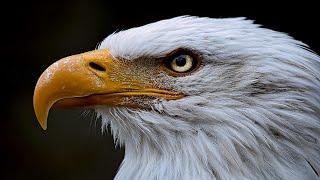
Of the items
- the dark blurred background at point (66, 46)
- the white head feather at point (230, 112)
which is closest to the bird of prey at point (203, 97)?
the white head feather at point (230, 112)

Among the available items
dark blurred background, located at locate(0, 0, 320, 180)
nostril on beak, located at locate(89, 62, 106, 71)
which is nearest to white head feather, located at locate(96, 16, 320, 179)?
nostril on beak, located at locate(89, 62, 106, 71)

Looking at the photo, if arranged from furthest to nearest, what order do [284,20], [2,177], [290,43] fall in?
[2,177] < [284,20] < [290,43]

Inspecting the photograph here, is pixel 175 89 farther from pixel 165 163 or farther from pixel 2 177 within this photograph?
pixel 2 177

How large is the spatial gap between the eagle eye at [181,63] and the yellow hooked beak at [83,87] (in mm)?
125

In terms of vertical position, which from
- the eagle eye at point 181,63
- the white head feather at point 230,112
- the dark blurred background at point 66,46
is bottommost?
the dark blurred background at point 66,46

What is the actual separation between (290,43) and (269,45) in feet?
0.51

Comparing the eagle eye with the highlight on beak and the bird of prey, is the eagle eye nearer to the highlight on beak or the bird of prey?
the bird of prey

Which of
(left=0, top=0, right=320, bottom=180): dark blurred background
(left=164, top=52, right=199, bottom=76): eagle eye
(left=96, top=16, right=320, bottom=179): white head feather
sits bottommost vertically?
(left=0, top=0, right=320, bottom=180): dark blurred background

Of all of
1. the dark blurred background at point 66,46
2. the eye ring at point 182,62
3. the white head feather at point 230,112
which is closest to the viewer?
the white head feather at point 230,112

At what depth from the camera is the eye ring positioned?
4.00 metres

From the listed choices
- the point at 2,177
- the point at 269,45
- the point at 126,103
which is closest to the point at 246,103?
the point at 269,45

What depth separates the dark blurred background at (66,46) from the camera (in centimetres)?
888

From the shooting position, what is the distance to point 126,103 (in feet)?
13.3

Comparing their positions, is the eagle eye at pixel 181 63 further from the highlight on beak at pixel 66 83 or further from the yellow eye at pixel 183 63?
the highlight on beak at pixel 66 83
